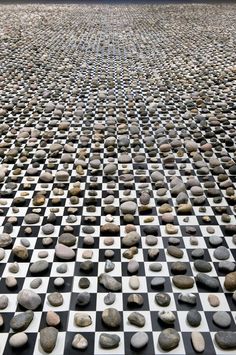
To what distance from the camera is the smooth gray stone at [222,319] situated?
81 cm

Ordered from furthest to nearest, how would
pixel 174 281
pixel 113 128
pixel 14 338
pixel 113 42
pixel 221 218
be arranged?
pixel 113 42 → pixel 113 128 → pixel 221 218 → pixel 174 281 → pixel 14 338

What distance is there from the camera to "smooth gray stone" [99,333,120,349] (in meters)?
A: 0.76

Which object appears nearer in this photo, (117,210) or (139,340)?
(139,340)

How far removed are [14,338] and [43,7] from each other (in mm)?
5641

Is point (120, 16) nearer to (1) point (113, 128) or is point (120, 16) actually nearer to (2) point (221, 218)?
(1) point (113, 128)

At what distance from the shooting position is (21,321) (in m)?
0.81

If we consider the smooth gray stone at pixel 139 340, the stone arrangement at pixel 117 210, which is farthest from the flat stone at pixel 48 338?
the smooth gray stone at pixel 139 340

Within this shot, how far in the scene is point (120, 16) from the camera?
4859 mm

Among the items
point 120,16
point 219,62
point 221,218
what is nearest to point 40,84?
point 219,62

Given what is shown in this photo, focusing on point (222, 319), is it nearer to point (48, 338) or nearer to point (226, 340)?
point (226, 340)

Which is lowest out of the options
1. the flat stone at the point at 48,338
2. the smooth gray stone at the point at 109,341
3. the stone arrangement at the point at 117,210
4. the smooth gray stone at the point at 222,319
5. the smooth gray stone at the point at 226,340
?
the stone arrangement at the point at 117,210

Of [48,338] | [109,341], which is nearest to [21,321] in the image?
[48,338]

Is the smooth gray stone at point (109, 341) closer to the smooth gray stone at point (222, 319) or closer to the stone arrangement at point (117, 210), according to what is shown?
the stone arrangement at point (117, 210)

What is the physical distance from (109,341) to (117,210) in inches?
18.6
